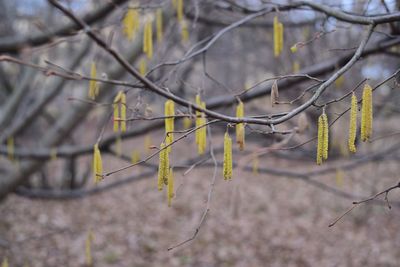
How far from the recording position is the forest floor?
21.1 ft

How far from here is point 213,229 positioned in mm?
7652

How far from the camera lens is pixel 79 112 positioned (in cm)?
419

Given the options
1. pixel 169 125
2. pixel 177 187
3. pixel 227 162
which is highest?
pixel 169 125

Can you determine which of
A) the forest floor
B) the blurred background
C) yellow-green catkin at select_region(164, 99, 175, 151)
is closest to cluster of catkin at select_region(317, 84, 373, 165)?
yellow-green catkin at select_region(164, 99, 175, 151)

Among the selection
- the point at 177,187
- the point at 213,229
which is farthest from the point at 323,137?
the point at 213,229

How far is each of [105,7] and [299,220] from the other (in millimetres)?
5955

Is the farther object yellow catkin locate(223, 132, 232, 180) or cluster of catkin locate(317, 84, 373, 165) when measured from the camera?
yellow catkin locate(223, 132, 232, 180)

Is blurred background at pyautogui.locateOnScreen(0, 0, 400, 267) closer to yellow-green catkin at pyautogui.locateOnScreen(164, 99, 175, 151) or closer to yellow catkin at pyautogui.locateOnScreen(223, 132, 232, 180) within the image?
yellow-green catkin at pyautogui.locateOnScreen(164, 99, 175, 151)

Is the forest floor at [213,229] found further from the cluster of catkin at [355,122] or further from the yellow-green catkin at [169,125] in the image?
the cluster of catkin at [355,122]

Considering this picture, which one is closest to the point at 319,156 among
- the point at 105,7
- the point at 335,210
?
the point at 105,7

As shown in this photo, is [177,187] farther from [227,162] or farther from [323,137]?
[323,137]

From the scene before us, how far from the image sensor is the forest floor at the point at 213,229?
645cm

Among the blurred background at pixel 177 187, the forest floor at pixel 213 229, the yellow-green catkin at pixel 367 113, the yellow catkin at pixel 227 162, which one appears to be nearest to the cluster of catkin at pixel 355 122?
the yellow-green catkin at pixel 367 113

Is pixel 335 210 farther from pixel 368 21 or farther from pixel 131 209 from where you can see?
pixel 368 21
